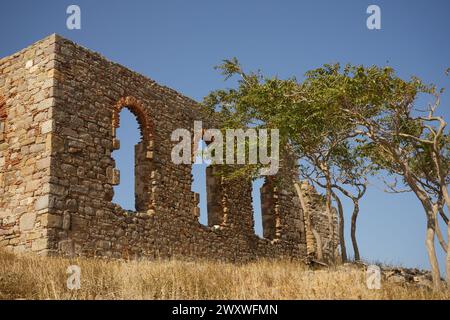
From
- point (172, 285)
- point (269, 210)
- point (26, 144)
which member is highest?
point (26, 144)

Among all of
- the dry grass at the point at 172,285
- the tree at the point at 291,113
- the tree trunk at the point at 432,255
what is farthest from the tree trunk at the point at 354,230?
the dry grass at the point at 172,285

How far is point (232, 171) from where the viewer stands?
16266 mm

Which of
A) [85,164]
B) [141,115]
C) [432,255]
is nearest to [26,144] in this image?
[85,164]

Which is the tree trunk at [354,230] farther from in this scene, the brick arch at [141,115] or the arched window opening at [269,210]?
the brick arch at [141,115]

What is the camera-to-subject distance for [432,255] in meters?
11.1

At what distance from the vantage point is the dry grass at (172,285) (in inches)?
270

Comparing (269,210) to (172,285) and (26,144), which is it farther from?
(172,285)

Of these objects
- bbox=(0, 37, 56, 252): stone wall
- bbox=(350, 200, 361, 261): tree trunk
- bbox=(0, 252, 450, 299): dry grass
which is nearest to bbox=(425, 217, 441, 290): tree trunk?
bbox=(0, 252, 450, 299): dry grass

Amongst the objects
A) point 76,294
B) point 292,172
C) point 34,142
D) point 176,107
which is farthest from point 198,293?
point 292,172

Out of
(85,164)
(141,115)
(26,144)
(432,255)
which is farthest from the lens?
(141,115)

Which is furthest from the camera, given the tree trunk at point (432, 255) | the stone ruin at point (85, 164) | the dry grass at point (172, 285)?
the stone ruin at point (85, 164)

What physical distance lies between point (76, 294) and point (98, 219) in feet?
16.5

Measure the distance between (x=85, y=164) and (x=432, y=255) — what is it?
769 cm

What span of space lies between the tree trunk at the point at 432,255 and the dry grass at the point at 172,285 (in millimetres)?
2771
